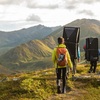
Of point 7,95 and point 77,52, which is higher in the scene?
Result: point 77,52

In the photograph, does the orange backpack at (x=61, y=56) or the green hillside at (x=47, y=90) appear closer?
the green hillside at (x=47, y=90)

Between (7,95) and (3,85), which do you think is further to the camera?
(3,85)

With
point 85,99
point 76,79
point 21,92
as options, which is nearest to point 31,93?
point 21,92

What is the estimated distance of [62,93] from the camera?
1464 cm

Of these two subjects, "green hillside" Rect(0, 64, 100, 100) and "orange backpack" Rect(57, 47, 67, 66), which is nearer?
"green hillside" Rect(0, 64, 100, 100)

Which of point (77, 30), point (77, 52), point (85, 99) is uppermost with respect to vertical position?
point (77, 30)

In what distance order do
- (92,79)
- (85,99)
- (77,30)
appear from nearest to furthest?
(85,99) → (92,79) → (77,30)

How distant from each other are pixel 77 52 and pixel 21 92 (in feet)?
25.8

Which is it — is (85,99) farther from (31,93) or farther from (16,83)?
(16,83)

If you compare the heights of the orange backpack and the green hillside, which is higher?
the orange backpack

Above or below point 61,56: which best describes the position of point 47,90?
below

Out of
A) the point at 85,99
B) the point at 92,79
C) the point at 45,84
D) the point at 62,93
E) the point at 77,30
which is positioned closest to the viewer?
the point at 85,99

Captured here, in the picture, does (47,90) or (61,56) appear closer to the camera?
(61,56)

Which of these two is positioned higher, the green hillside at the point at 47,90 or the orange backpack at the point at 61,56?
the orange backpack at the point at 61,56
